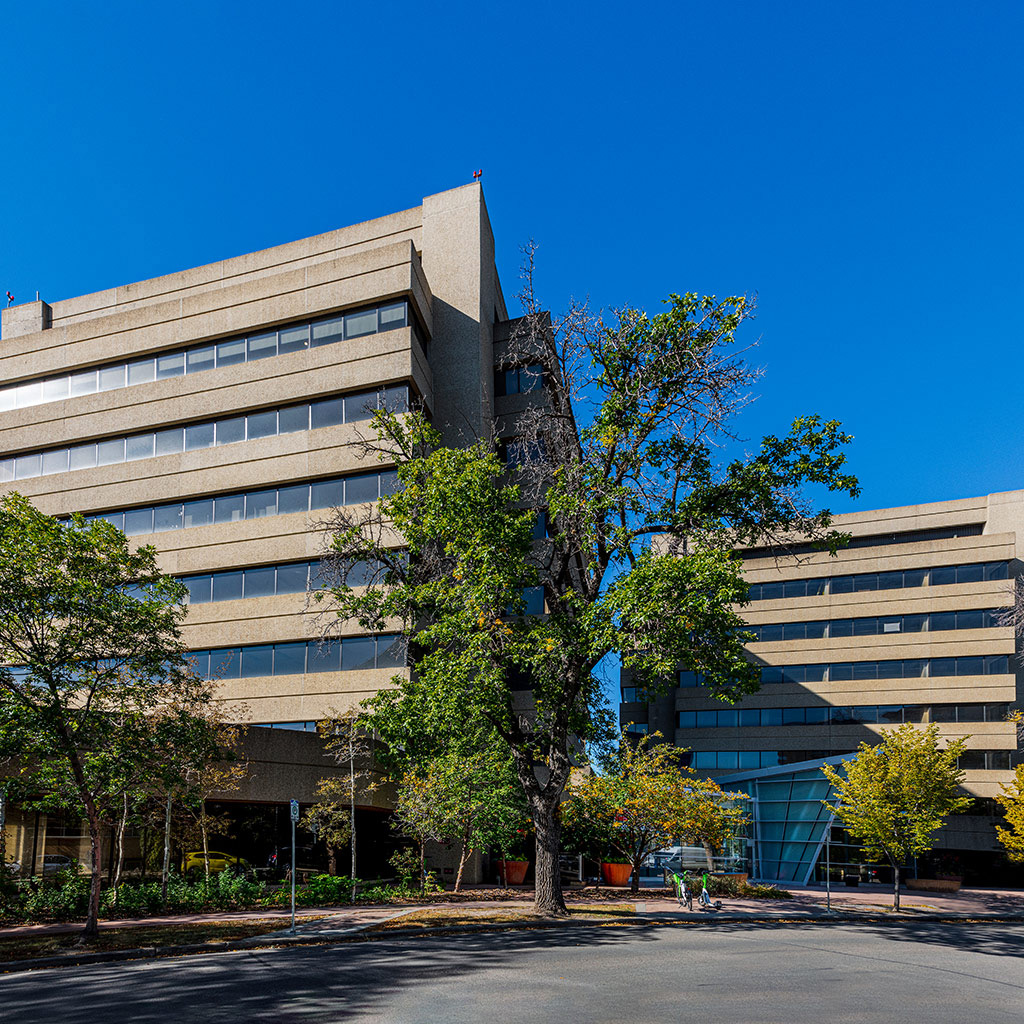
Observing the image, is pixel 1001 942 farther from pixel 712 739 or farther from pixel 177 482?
pixel 712 739

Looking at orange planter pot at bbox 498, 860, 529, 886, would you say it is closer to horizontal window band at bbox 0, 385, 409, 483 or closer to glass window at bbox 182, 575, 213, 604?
glass window at bbox 182, 575, 213, 604

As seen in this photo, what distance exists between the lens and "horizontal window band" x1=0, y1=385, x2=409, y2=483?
33.5 m

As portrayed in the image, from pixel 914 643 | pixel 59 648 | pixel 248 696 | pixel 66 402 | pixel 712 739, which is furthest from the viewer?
pixel 712 739

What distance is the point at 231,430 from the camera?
118ft

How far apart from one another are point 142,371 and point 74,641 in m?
23.9

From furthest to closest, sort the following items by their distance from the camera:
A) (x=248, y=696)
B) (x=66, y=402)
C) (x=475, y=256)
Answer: (x=66, y=402), (x=475, y=256), (x=248, y=696)

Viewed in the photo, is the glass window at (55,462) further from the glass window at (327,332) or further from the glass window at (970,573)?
the glass window at (970,573)

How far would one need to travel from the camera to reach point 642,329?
2062 centimetres

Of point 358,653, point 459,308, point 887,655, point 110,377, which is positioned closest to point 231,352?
point 110,377

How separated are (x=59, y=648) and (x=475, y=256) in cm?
2368

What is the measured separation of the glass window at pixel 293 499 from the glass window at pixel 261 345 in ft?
19.0

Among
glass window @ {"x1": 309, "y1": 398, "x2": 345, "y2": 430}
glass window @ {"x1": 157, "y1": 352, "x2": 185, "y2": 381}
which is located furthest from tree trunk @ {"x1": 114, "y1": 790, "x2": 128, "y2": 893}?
glass window @ {"x1": 157, "y1": 352, "x2": 185, "y2": 381}

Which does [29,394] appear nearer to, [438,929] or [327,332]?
[327,332]

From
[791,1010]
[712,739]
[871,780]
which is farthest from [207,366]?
[712,739]
